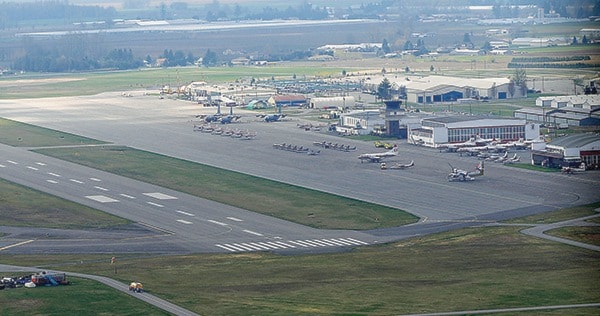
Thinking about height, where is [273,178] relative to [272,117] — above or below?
above

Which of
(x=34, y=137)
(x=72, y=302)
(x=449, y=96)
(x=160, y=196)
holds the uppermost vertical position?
(x=72, y=302)

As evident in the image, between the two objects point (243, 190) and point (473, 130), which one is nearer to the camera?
point (243, 190)

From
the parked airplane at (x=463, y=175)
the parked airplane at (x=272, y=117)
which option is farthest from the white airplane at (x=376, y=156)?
the parked airplane at (x=272, y=117)

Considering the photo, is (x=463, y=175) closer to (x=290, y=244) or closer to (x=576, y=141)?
(x=576, y=141)

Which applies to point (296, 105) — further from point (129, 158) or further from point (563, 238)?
point (563, 238)

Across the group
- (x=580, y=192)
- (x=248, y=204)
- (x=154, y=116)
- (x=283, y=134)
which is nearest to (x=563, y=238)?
(x=580, y=192)

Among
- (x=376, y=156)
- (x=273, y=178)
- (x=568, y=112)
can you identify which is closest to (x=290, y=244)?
(x=273, y=178)

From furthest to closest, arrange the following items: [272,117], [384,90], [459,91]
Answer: [384,90]
[459,91]
[272,117]

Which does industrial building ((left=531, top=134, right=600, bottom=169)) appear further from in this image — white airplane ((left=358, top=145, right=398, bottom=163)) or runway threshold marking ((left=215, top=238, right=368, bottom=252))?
runway threshold marking ((left=215, top=238, right=368, bottom=252))
